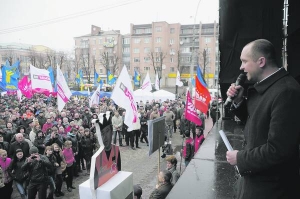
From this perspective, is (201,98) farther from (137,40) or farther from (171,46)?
(137,40)

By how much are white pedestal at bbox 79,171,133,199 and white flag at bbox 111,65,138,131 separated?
6.78 m

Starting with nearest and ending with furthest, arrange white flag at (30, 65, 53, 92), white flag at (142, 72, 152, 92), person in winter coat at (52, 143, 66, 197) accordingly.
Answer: person in winter coat at (52, 143, 66, 197), white flag at (30, 65, 53, 92), white flag at (142, 72, 152, 92)

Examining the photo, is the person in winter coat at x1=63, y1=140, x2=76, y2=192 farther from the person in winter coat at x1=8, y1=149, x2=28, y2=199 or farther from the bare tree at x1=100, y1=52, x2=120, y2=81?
the bare tree at x1=100, y1=52, x2=120, y2=81

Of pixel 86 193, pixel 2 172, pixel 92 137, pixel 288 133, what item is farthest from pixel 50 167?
pixel 288 133

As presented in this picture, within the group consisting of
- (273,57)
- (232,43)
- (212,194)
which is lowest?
(212,194)

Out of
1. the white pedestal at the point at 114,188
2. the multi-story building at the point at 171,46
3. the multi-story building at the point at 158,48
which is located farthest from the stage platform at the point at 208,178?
the multi-story building at the point at 171,46

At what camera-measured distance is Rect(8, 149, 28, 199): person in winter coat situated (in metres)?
6.57

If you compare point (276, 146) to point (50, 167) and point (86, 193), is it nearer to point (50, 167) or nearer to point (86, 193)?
point (86, 193)

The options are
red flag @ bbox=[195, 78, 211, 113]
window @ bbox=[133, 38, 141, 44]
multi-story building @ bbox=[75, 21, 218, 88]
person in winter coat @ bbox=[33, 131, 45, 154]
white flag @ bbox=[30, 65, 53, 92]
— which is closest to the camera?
person in winter coat @ bbox=[33, 131, 45, 154]

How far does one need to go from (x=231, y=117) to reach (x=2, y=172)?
690cm

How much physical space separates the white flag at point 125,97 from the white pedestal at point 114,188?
6.78m

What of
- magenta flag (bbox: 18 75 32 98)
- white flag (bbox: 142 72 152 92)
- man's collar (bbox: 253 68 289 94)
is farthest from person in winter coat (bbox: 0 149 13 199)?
magenta flag (bbox: 18 75 32 98)

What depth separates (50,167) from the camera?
6512 mm

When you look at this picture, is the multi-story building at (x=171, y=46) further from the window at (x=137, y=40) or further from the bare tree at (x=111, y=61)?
the bare tree at (x=111, y=61)
